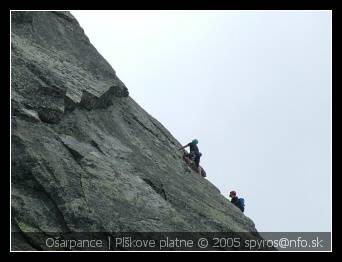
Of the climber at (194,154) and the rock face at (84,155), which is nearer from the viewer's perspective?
the rock face at (84,155)

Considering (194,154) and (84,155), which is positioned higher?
(194,154)

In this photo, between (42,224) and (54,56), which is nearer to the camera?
(42,224)

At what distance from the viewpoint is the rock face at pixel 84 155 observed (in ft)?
76.3

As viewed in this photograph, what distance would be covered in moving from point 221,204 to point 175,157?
15.1 feet

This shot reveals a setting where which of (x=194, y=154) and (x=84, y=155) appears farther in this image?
(x=194, y=154)

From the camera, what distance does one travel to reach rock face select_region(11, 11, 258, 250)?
76.3ft

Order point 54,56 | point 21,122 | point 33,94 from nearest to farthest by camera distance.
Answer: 1. point 21,122
2. point 33,94
3. point 54,56

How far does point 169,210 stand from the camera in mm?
26078

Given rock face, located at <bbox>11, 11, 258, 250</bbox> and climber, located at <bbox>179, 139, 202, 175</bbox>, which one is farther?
climber, located at <bbox>179, 139, 202, 175</bbox>

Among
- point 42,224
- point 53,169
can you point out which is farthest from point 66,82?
point 42,224

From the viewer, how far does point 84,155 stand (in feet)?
85.9

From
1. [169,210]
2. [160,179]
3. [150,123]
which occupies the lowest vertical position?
[169,210]

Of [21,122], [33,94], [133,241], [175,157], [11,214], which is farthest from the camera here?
[175,157]
